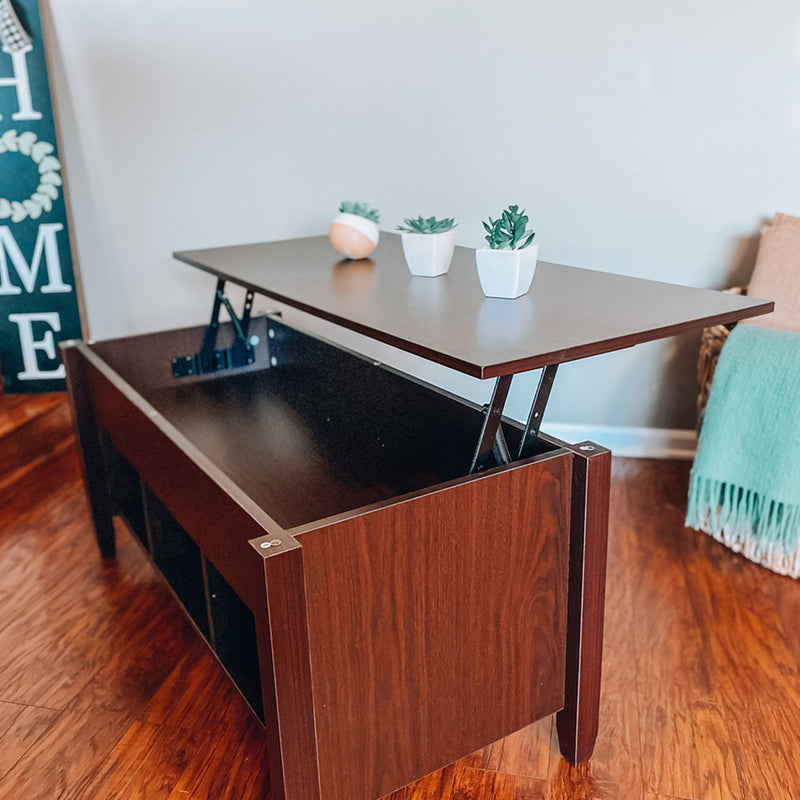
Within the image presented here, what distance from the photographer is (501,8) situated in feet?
8.18

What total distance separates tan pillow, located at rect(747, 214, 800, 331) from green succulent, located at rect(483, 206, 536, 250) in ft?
3.55

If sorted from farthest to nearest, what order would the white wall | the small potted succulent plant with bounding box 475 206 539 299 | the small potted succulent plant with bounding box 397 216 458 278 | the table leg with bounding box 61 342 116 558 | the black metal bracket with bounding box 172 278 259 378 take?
the white wall < the black metal bracket with bounding box 172 278 259 378 < the table leg with bounding box 61 342 116 558 < the small potted succulent plant with bounding box 397 216 458 278 < the small potted succulent plant with bounding box 475 206 539 299

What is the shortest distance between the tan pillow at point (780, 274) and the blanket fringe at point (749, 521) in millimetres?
463

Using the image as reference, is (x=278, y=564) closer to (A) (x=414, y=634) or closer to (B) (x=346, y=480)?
(A) (x=414, y=634)

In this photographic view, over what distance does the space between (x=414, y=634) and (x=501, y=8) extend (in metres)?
2.00

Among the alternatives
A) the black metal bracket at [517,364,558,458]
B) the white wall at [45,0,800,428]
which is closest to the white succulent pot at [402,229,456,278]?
the black metal bracket at [517,364,558,458]

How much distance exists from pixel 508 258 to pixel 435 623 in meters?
0.60

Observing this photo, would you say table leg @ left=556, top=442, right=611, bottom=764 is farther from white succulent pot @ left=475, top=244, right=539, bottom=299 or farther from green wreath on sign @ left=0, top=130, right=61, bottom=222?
green wreath on sign @ left=0, top=130, right=61, bottom=222

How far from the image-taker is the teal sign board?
2703 millimetres

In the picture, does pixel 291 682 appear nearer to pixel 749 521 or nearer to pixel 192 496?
pixel 192 496

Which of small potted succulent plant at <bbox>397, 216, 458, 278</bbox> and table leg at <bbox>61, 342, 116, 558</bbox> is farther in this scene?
table leg at <bbox>61, 342, 116, 558</bbox>

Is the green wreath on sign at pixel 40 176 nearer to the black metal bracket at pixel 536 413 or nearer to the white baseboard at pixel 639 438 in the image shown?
the white baseboard at pixel 639 438

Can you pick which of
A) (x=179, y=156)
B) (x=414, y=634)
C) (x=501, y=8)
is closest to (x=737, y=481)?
(x=414, y=634)

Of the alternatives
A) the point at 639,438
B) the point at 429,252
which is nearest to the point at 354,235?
the point at 429,252
